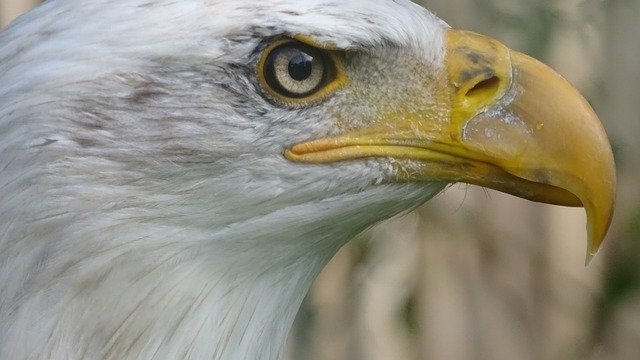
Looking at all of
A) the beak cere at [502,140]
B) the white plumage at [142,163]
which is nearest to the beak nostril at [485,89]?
the beak cere at [502,140]

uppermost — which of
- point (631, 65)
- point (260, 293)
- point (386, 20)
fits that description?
point (386, 20)

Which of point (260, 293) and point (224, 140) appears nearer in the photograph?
point (224, 140)

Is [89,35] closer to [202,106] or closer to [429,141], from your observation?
[202,106]

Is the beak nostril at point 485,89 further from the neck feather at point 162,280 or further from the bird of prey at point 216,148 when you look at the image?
the neck feather at point 162,280

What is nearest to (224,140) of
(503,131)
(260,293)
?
(260,293)

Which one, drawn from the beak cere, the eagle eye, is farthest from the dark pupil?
the beak cere

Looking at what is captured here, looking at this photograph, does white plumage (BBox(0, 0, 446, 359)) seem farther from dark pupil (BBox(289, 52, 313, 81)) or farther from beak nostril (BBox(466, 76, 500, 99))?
beak nostril (BBox(466, 76, 500, 99))

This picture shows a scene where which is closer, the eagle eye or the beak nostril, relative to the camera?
the eagle eye
